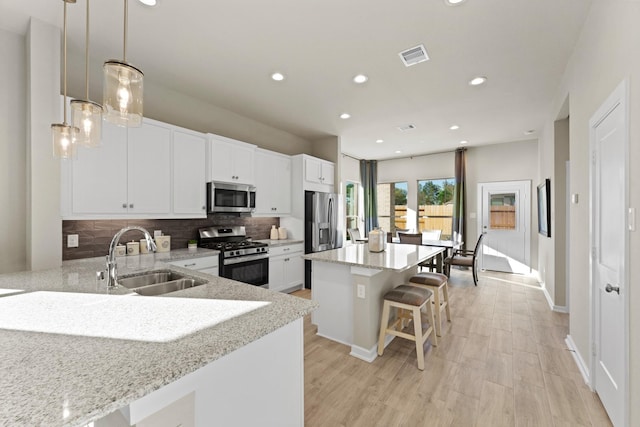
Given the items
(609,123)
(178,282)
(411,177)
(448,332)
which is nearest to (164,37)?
(178,282)

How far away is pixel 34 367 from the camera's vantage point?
77 cm

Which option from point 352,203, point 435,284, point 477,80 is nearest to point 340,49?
point 477,80

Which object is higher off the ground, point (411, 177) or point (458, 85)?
point (458, 85)

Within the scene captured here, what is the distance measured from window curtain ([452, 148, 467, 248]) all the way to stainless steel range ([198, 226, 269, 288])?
15.7 ft

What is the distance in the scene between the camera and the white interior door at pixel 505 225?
602 centimetres

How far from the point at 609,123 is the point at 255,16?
2.62m

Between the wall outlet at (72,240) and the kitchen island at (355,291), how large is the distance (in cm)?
232

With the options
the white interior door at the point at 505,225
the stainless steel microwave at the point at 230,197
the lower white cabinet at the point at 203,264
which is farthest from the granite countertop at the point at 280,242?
the white interior door at the point at 505,225

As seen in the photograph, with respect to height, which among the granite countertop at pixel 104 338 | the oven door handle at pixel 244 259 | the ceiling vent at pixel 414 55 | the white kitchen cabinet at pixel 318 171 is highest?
the ceiling vent at pixel 414 55

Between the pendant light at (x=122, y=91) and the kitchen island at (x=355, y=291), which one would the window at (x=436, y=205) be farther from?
the pendant light at (x=122, y=91)

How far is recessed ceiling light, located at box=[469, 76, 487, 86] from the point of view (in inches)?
125

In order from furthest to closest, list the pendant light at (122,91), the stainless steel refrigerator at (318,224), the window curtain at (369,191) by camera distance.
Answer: the window curtain at (369,191)
the stainless steel refrigerator at (318,224)
the pendant light at (122,91)

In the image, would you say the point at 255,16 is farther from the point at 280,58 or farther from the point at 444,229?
the point at 444,229

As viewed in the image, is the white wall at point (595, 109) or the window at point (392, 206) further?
the window at point (392, 206)
